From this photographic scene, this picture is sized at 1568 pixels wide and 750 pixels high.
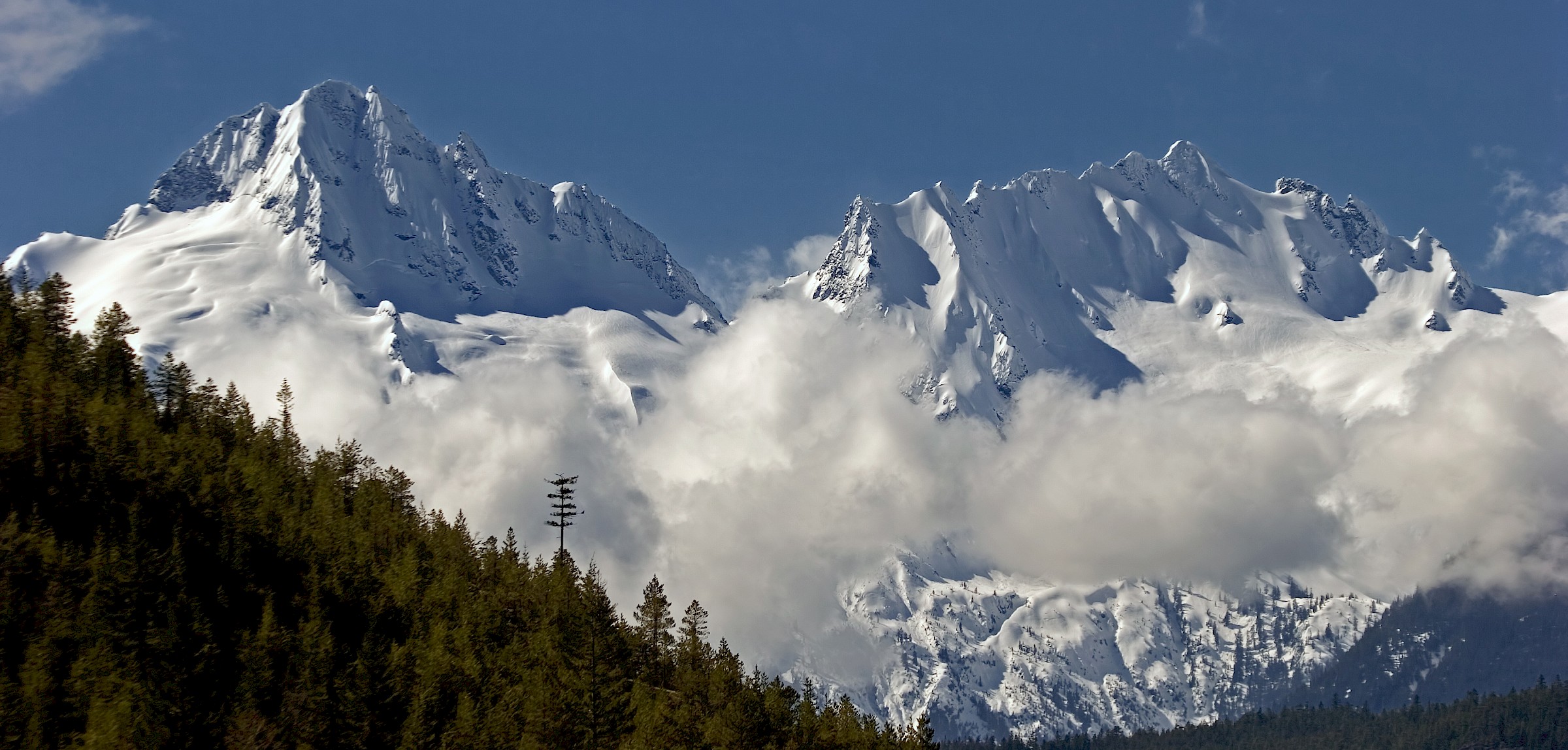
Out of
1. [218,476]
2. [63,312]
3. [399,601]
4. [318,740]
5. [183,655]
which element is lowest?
[318,740]

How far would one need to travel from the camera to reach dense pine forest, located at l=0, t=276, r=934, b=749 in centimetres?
8044

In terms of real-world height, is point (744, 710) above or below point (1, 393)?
below

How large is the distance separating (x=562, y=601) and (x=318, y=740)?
115ft

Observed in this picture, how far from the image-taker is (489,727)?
8356 cm

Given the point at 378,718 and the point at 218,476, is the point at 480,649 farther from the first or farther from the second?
the point at 218,476

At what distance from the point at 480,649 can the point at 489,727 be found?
19595 millimetres

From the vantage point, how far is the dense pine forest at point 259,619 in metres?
80.4

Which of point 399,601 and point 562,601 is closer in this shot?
point 399,601

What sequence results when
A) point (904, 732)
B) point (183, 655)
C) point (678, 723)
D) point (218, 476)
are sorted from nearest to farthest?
point (183, 655) < point (678, 723) < point (218, 476) < point (904, 732)

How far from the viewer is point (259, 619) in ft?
314

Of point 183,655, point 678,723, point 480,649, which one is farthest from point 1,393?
point 678,723

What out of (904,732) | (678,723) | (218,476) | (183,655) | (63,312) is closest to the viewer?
(183,655)

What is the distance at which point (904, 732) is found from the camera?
120250 millimetres

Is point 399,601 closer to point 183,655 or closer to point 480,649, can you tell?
point 480,649
